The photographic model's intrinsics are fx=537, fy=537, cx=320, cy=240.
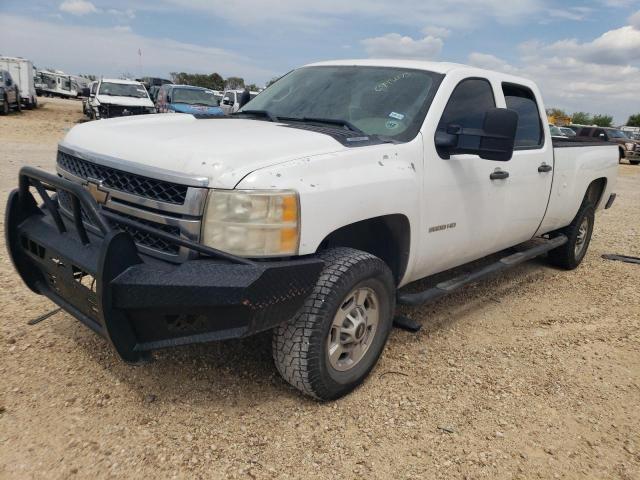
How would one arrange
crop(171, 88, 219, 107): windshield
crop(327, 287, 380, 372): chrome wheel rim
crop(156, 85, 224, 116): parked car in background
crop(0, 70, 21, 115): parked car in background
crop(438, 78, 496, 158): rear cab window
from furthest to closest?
crop(0, 70, 21, 115): parked car in background < crop(171, 88, 219, 107): windshield < crop(156, 85, 224, 116): parked car in background < crop(438, 78, 496, 158): rear cab window < crop(327, 287, 380, 372): chrome wheel rim

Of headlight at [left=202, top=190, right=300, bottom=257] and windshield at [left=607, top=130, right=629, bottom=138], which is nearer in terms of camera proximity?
headlight at [left=202, top=190, right=300, bottom=257]

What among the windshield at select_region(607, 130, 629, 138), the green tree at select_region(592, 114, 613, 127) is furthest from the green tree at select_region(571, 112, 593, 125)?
the windshield at select_region(607, 130, 629, 138)

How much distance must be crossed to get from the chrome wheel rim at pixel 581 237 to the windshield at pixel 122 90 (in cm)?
1736

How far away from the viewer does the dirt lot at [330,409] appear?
2.45m

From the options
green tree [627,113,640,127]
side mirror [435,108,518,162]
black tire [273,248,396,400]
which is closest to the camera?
black tire [273,248,396,400]

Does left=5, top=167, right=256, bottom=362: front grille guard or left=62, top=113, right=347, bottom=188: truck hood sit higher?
left=62, top=113, right=347, bottom=188: truck hood

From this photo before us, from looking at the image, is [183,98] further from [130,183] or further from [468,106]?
[130,183]

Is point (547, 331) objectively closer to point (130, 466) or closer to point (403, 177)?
point (403, 177)

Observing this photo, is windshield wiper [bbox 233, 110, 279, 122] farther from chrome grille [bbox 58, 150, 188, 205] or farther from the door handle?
the door handle

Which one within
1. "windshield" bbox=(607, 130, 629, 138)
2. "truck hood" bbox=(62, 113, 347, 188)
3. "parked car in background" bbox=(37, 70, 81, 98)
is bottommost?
"parked car in background" bbox=(37, 70, 81, 98)

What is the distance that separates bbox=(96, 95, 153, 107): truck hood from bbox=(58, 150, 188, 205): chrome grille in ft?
55.0

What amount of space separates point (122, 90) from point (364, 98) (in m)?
18.2

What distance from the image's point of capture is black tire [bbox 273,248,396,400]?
2.59 metres

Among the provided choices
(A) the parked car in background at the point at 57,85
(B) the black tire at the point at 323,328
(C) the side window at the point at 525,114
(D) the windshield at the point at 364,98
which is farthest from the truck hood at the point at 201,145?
(A) the parked car in background at the point at 57,85
